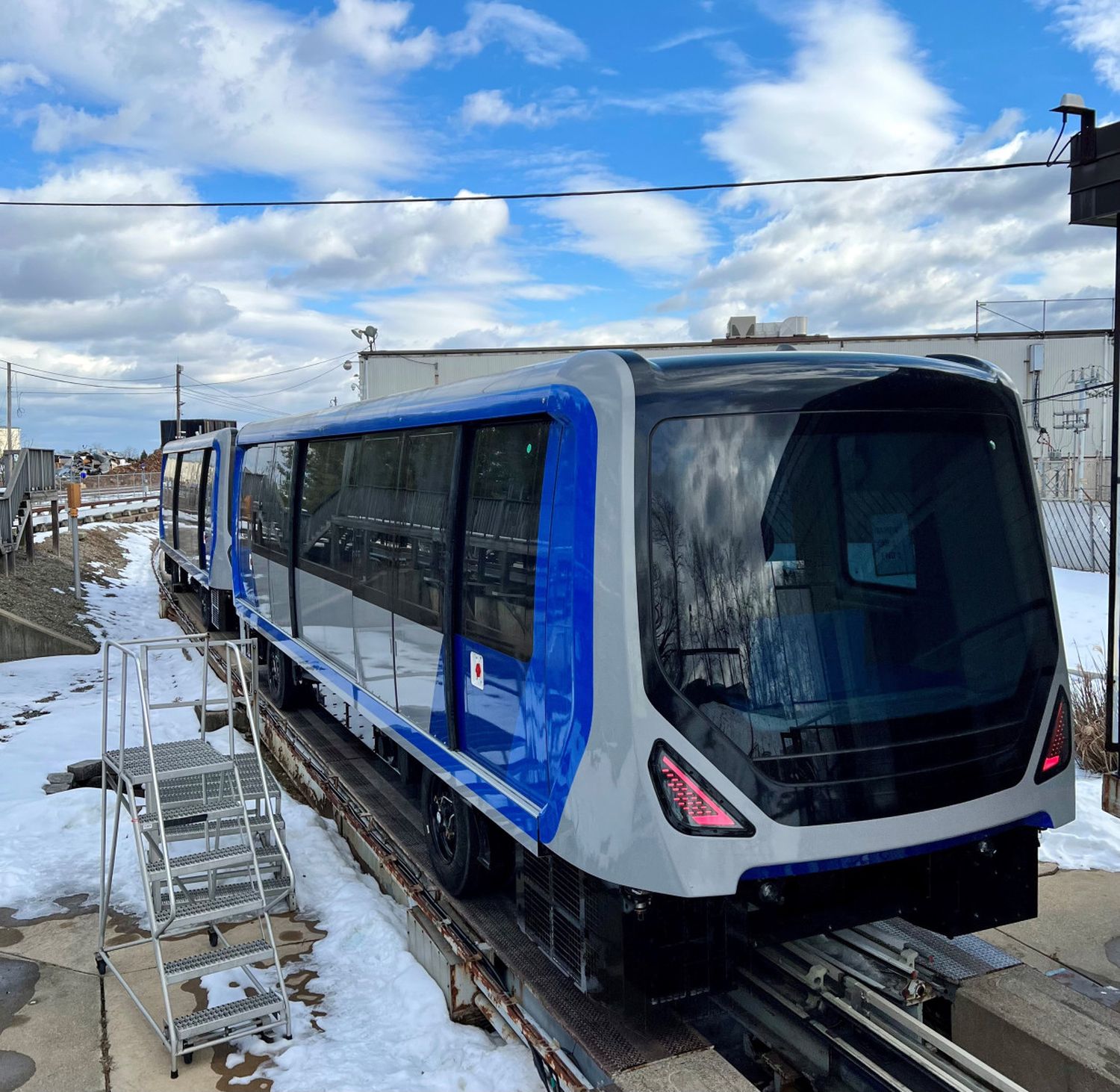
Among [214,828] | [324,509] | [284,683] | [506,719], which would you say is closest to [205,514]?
[284,683]

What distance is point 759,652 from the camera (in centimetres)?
392

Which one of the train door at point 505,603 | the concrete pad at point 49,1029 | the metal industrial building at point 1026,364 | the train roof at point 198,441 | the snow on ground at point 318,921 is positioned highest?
the metal industrial building at point 1026,364

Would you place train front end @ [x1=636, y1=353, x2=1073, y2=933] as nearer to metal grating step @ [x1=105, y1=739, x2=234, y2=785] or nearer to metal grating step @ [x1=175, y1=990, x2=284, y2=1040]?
metal grating step @ [x1=175, y1=990, x2=284, y2=1040]

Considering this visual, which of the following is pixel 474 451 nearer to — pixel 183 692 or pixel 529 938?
pixel 529 938

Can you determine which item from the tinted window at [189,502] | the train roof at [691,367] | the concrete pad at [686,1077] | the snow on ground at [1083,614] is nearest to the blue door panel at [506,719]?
the concrete pad at [686,1077]

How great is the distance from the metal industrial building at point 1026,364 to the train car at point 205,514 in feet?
36.7

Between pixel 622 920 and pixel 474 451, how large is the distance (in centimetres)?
249

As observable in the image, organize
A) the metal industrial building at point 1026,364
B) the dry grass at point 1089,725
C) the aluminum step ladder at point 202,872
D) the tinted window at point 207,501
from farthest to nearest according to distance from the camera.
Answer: the metal industrial building at point 1026,364 → the tinted window at point 207,501 → the dry grass at point 1089,725 → the aluminum step ladder at point 202,872

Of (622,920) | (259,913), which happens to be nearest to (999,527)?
(622,920)

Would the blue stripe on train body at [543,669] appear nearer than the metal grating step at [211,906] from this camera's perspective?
Yes

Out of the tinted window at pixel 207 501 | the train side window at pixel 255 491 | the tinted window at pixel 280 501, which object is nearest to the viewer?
the tinted window at pixel 280 501

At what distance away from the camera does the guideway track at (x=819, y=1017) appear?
161 inches

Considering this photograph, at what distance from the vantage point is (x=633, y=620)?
3.82 meters

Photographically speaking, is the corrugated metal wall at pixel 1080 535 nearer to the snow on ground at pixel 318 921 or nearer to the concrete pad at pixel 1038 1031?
the snow on ground at pixel 318 921
